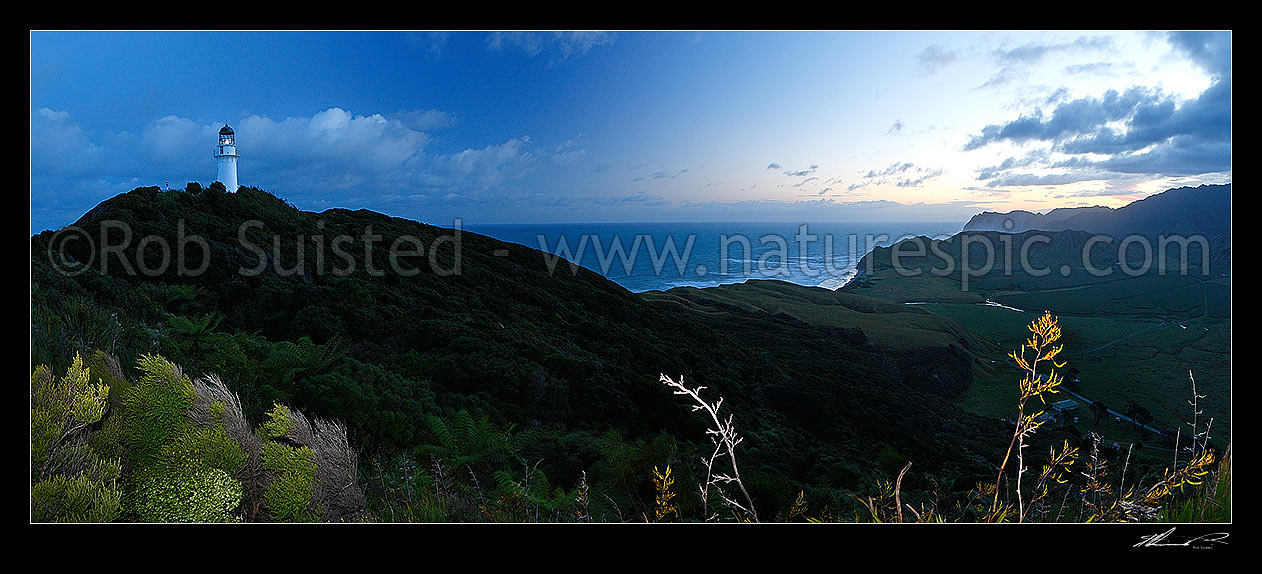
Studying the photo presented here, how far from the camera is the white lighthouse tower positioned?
583 inches

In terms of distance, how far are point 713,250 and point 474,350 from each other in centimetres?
2875

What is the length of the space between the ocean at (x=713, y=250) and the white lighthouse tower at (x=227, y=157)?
7.89 meters

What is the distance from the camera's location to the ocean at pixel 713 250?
1758 cm

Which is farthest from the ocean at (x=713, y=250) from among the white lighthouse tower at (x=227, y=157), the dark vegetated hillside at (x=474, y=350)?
the white lighthouse tower at (x=227, y=157)

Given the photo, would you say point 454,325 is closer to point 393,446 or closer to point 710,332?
point 393,446

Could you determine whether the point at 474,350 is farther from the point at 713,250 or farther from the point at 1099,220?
the point at 713,250

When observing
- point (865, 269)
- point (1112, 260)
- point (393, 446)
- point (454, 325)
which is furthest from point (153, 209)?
point (1112, 260)

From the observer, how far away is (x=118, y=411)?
2.79m

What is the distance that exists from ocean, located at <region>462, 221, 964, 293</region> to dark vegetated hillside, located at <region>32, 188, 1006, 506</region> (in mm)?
1880
